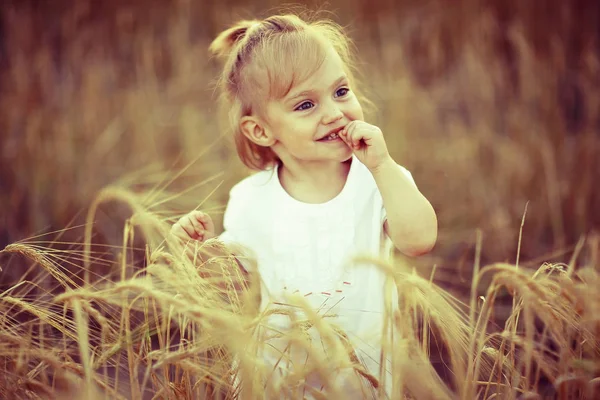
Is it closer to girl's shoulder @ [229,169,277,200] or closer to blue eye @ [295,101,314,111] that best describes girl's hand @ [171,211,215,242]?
girl's shoulder @ [229,169,277,200]

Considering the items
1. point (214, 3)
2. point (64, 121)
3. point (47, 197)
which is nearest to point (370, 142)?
point (47, 197)

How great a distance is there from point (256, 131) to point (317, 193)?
0.69ft

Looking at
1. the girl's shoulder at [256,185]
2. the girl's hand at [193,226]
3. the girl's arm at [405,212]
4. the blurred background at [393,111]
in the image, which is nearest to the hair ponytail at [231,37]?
the girl's shoulder at [256,185]

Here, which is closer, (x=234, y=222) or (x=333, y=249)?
(x=333, y=249)

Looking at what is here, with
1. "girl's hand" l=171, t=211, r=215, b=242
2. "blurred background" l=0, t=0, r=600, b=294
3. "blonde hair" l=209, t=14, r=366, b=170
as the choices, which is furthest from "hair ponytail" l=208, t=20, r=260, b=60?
"blurred background" l=0, t=0, r=600, b=294

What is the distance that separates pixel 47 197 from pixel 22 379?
6.20ft

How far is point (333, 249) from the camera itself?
58.4 inches

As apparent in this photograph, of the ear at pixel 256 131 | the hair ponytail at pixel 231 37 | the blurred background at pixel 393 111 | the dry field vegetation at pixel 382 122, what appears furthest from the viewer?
the blurred background at pixel 393 111

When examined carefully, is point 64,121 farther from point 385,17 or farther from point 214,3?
point 385,17

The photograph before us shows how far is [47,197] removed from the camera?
A: 2.90 metres

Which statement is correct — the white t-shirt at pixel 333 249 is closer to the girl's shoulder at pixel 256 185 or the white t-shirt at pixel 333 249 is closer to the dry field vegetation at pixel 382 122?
the girl's shoulder at pixel 256 185

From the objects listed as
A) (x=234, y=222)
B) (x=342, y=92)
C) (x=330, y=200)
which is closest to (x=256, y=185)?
(x=234, y=222)

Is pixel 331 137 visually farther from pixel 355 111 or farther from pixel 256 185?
pixel 256 185

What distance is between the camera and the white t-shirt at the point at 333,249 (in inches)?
57.2
